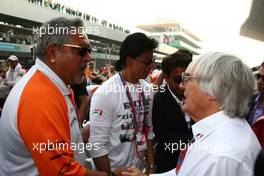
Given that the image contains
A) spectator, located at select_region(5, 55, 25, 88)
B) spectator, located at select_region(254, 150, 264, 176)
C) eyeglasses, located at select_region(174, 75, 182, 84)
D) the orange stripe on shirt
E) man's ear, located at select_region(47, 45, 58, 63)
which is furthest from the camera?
spectator, located at select_region(5, 55, 25, 88)

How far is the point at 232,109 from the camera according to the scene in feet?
5.74

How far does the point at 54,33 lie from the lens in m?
2.22

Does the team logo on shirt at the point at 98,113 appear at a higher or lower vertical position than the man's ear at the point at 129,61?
lower

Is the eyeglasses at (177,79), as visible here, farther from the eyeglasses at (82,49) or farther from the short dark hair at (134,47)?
the eyeglasses at (82,49)

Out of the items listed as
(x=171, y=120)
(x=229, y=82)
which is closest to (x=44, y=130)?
(x=229, y=82)

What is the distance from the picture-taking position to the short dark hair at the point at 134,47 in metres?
3.01

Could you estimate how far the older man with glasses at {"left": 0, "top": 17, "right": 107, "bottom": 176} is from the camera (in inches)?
69.3

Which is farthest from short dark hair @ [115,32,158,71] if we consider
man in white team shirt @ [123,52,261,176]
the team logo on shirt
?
man in white team shirt @ [123,52,261,176]

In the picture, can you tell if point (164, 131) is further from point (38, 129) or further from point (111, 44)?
point (111, 44)

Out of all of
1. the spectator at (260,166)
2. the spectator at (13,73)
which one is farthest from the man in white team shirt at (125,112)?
the spectator at (13,73)

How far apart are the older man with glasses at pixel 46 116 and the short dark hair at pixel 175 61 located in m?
1.31

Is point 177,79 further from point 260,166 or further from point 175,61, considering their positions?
point 260,166

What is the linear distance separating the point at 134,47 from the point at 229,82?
1.40 m

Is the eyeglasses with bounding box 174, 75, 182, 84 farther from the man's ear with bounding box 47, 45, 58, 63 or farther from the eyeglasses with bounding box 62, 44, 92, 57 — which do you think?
the man's ear with bounding box 47, 45, 58, 63
